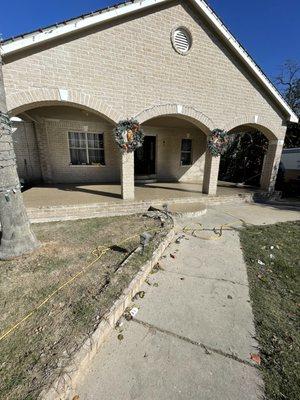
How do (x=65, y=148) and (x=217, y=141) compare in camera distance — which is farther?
(x=65, y=148)

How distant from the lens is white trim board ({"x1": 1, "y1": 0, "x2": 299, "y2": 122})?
5129mm

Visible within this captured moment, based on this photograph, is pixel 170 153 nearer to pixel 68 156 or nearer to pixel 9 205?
pixel 68 156

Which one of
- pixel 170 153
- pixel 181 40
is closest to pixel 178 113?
pixel 181 40

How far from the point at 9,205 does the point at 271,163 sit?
32.3ft

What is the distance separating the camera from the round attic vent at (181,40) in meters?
6.81

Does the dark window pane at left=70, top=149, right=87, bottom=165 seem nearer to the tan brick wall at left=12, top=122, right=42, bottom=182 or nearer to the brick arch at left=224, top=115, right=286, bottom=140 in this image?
the tan brick wall at left=12, top=122, right=42, bottom=182

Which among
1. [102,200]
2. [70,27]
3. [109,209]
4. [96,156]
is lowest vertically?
[109,209]

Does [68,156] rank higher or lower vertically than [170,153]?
lower

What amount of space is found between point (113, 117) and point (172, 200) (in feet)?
11.2

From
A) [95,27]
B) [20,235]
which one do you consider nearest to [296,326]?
[20,235]

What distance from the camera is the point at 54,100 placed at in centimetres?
583

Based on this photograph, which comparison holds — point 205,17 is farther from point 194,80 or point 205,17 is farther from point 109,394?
point 109,394

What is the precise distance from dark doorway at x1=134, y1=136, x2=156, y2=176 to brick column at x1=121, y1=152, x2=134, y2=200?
157 inches

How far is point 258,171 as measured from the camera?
13.4 metres
